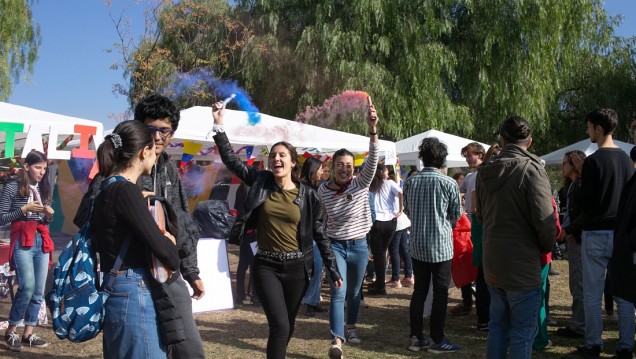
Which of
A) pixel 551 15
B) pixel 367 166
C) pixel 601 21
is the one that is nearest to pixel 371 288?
pixel 367 166

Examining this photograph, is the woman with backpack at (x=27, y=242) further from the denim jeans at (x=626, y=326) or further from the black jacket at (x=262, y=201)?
the denim jeans at (x=626, y=326)

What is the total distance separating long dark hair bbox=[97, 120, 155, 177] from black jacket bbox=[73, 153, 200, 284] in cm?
50

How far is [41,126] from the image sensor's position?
19.2 feet

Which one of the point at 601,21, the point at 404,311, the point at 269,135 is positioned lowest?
the point at 404,311

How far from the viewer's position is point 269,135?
8.66 m

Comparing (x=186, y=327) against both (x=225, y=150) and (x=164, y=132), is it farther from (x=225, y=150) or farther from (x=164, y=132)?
(x=225, y=150)

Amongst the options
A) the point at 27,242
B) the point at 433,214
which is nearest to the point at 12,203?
the point at 27,242

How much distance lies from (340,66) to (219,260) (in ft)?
34.9

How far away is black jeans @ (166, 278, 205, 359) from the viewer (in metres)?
2.92

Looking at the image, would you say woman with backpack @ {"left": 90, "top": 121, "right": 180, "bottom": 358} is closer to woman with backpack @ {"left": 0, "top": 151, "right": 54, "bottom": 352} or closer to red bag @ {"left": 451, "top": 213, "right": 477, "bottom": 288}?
woman with backpack @ {"left": 0, "top": 151, "right": 54, "bottom": 352}

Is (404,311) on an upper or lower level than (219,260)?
lower

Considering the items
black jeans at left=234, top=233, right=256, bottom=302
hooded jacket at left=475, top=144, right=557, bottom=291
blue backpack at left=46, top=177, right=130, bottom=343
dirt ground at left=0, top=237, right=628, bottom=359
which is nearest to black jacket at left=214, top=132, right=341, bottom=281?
hooded jacket at left=475, top=144, right=557, bottom=291

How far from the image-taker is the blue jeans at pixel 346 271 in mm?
5066

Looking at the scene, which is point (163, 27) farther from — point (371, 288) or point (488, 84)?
point (371, 288)
